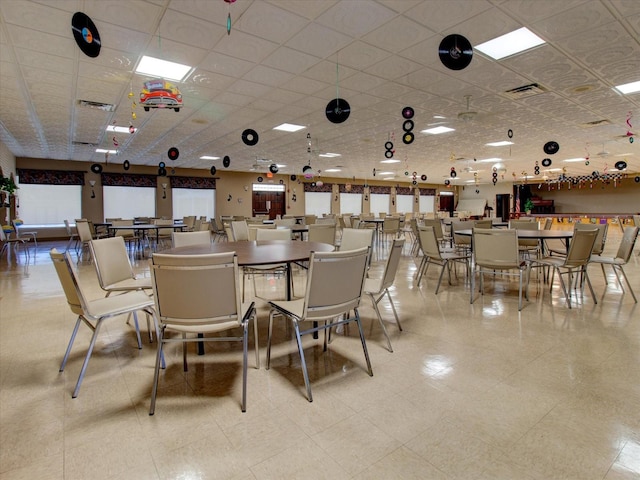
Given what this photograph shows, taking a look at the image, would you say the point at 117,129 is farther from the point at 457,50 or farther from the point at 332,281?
the point at 332,281

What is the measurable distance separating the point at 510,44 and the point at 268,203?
15.0 m

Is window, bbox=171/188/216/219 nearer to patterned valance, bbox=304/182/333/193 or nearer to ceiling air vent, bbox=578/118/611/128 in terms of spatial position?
patterned valance, bbox=304/182/333/193

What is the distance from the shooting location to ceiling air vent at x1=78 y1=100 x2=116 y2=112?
5.80m

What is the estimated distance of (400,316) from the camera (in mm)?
3617

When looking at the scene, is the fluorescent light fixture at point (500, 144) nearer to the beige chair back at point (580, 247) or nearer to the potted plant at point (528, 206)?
the beige chair back at point (580, 247)

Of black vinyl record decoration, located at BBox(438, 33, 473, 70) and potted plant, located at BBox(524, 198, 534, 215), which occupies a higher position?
black vinyl record decoration, located at BBox(438, 33, 473, 70)

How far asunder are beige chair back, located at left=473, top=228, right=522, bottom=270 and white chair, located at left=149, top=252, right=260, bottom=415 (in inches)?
123

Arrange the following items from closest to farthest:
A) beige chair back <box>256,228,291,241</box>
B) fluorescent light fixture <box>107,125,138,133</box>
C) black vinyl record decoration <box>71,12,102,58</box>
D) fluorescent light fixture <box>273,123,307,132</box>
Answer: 1. black vinyl record decoration <box>71,12,102,58</box>
2. beige chair back <box>256,228,291,241</box>
3. fluorescent light fixture <box>273,123,307,132</box>
4. fluorescent light fixture <box>107,125,138,133</box>

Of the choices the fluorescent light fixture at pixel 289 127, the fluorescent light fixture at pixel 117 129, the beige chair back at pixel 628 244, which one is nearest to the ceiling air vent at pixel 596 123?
the beige chair back at pixel 628 244

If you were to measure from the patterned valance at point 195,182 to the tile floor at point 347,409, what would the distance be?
12817 mm

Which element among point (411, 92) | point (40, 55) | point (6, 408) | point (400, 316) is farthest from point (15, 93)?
point (400, 316)

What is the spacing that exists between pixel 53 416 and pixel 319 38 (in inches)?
148

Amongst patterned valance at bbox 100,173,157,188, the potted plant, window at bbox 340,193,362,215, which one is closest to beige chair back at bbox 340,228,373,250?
patterned valance at bbox 100,173,157,188

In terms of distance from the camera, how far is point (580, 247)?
3.96 m
